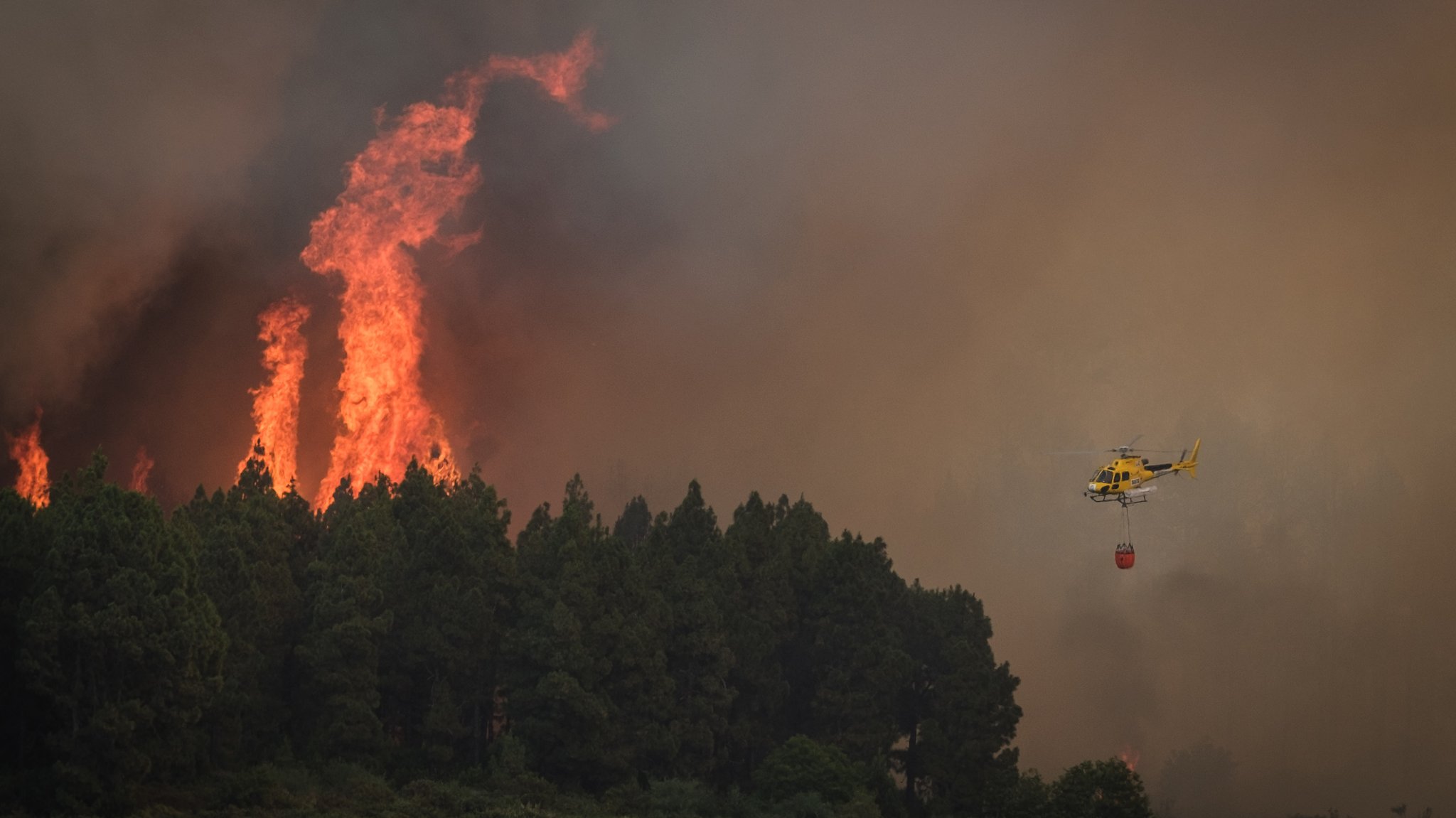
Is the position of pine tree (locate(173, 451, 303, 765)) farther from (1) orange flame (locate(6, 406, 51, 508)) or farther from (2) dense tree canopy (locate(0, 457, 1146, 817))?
(1) orange flame (locate(6, 406, 51, 508))

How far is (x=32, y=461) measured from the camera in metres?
130

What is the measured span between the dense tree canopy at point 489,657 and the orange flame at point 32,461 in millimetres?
32662

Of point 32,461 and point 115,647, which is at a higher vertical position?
point 32,461

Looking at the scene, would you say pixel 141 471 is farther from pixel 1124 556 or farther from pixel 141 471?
pixel 1124 556

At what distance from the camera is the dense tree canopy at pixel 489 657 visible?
6950cm

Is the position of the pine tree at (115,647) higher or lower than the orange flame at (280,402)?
lower

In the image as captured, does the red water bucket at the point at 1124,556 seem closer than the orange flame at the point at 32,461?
Yes

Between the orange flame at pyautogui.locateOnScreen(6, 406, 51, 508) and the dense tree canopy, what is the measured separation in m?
32.7

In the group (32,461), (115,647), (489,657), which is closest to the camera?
(115,647)

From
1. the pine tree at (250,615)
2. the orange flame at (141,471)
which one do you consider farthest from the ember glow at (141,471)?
the pine tree at (250,615)

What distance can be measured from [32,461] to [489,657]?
60.8 m

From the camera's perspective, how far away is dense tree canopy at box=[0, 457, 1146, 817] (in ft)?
228

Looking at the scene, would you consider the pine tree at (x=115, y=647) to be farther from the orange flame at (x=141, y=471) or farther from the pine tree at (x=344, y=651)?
the orange flame at (x=141, y=471)

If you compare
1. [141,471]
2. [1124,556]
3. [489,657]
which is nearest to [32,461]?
[141,471]
